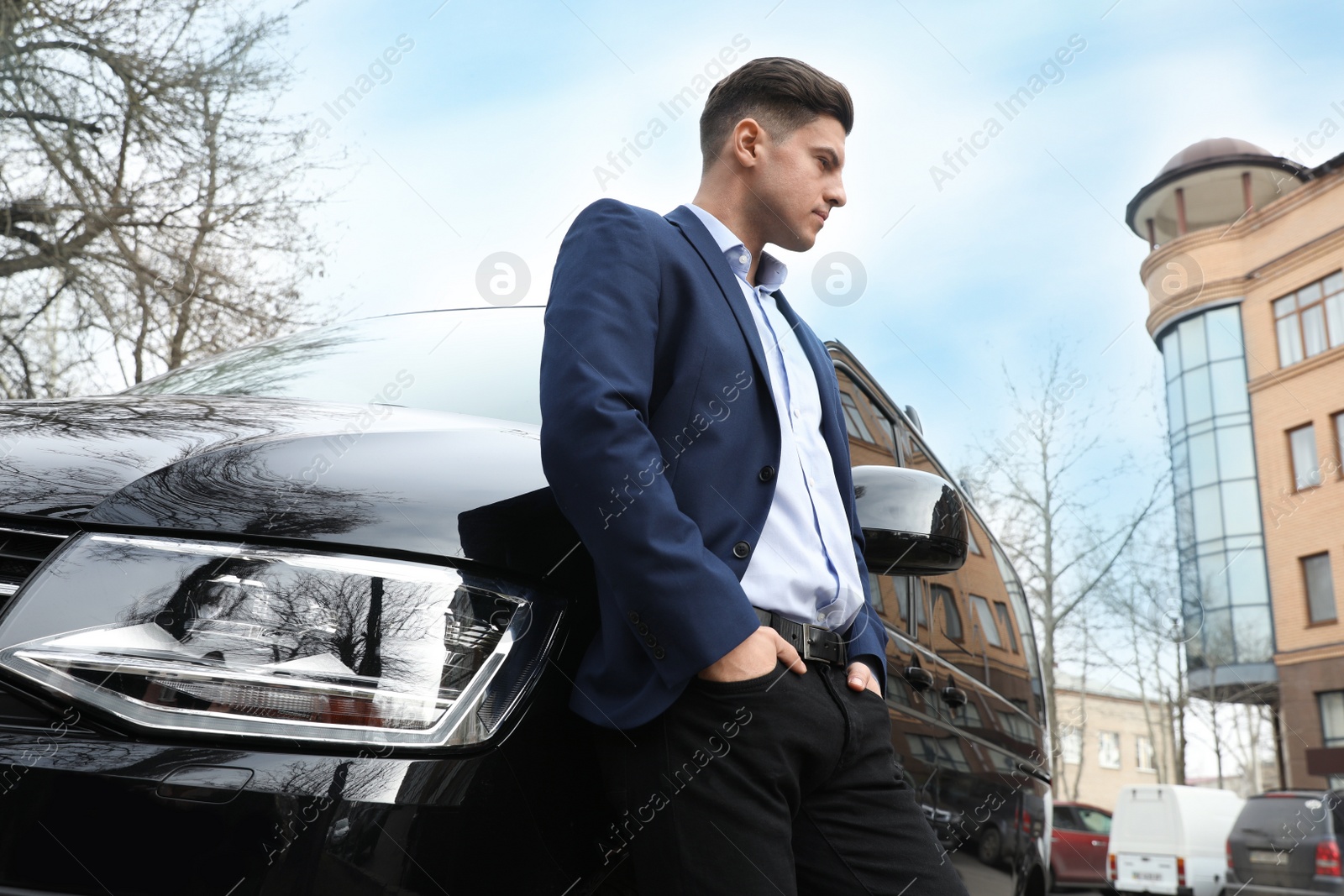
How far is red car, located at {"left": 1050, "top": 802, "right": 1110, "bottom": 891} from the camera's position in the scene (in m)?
18.3

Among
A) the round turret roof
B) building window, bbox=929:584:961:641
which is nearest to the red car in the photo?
building window, bbox=929:584:961:641

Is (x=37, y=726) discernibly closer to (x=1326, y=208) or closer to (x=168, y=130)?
(x=168, y=130)

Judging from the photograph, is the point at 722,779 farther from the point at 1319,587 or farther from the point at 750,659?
the point at 1319,587

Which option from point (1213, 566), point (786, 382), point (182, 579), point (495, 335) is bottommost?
point (182, 579)

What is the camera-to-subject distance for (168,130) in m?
11.6

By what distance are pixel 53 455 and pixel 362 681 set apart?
0.52 m

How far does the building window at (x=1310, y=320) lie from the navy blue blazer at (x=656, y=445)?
32961mm

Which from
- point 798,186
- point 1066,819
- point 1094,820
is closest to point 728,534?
point 798,186

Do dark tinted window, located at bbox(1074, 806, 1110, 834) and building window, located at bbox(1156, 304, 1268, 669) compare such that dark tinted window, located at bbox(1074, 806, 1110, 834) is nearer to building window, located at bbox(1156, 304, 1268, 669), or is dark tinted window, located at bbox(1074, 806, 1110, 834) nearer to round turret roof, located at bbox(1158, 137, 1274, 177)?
building window, located at bbox(1156, 304, 1268, 669)

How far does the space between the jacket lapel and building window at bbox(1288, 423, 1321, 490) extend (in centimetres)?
3215

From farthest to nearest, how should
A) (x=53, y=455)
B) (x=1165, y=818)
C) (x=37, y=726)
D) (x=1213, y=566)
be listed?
(x=1213, y=566)
(x=1165, y=818)
(x=53, y=455)
(x=37, y=726)

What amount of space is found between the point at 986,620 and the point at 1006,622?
1.19 ft

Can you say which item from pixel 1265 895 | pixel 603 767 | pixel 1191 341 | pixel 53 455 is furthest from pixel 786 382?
pixel 1191 341

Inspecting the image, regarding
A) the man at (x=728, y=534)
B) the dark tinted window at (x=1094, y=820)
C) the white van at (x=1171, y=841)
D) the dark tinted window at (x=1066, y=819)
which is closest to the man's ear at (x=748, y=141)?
the man at (x=728, y=534)
